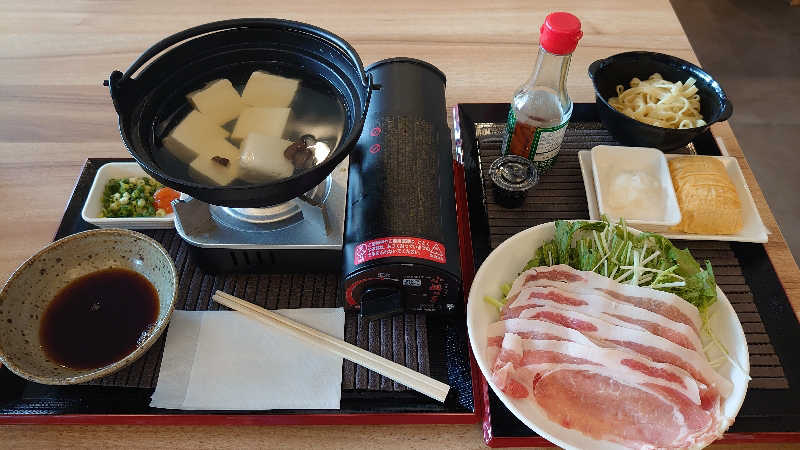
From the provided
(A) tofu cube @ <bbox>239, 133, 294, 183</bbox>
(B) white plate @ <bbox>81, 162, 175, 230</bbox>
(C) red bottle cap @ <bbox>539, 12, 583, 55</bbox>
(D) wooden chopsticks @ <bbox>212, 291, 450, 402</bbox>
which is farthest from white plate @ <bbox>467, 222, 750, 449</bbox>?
(B) white plate @ <bbox>81, 162, 175, 230</bbox>

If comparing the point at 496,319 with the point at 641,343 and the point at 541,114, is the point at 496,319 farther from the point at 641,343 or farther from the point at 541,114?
the point at 541,114

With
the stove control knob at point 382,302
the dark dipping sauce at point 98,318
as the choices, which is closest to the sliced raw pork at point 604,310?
the stove control knob at point 382,302

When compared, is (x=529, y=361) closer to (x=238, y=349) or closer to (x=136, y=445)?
(x=238, y=349)

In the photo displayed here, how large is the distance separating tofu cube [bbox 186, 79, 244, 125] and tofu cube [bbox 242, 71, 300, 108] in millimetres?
30

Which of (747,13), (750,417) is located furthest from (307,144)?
(747,13)

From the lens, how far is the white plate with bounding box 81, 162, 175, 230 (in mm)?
1517

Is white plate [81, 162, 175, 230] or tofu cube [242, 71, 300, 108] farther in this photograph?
white plate [81, 162, 175, 230]

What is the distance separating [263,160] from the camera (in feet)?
4.14

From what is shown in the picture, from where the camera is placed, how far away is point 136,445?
1218 mm

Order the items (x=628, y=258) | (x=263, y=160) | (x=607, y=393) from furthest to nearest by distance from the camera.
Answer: (x=628, y=258) < (x=263, y=160) < (x=607, y=393)

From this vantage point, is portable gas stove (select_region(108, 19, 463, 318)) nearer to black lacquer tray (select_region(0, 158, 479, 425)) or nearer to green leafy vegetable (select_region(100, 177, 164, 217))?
black lacquer tray (select_region(0, 158, 479, 425))

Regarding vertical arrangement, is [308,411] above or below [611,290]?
below

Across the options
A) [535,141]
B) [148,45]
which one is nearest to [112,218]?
[148,45]

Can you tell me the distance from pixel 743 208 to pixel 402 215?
1.07 meters
